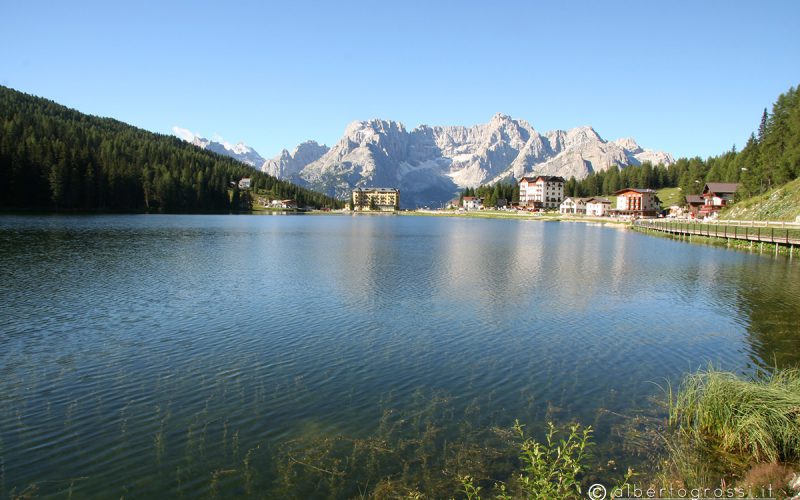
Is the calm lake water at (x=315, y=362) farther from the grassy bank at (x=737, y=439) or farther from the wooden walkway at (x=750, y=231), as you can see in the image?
the wooden walkway at (x=750, y=231)

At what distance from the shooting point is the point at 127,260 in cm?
5378

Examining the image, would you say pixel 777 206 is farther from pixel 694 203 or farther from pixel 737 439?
pixel 737 439

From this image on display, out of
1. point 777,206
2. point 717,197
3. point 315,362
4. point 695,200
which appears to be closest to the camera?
point 315,362

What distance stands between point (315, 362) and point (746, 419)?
15.7 metres

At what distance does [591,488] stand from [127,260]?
181ft

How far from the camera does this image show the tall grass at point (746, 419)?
1304 cm

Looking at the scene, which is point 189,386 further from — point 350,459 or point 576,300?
point 576,300

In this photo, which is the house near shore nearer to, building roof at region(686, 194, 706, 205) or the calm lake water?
building roof at region(686, 194, 706, 205)

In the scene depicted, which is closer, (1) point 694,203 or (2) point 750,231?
(2) point 750,231

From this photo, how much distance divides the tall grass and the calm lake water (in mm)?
2179

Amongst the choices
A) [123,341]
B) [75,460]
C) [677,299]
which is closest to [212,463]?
[75,460]

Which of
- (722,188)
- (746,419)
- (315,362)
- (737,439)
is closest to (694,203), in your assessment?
(722,188)

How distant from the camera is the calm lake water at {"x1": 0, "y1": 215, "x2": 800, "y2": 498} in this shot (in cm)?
1332

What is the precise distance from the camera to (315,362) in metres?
21.6
